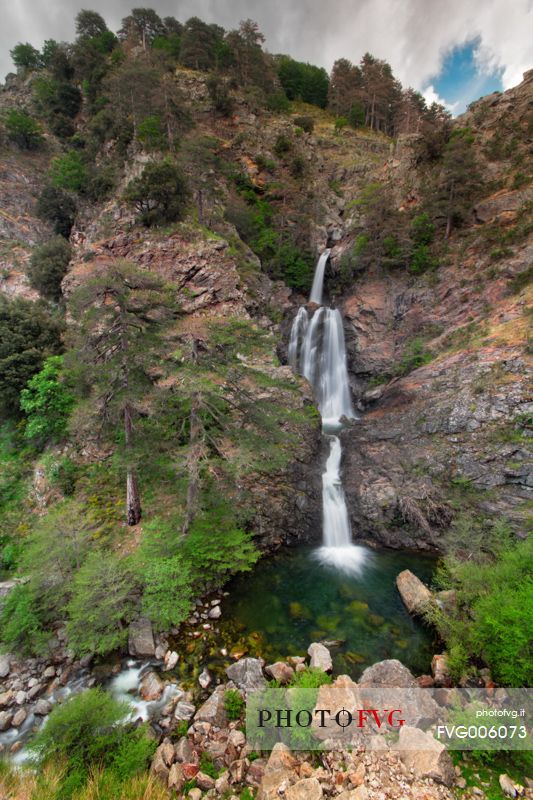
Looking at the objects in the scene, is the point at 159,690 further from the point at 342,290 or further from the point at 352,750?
the point at 342,290

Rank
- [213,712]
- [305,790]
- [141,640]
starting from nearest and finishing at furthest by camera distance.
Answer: [305,790] < [213,712] < [141,640]

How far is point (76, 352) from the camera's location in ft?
29.3

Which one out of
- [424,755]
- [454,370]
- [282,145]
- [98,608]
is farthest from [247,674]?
[282,145]

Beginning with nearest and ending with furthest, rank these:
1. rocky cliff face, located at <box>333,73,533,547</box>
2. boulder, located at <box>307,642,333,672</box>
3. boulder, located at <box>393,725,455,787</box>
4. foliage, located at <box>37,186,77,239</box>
Result: boulder, located at <box>393,725,455,787</box> < boulder, located at <box>307,642,333,672</box> < rocky cliff face, located at <box>333,73,533,547</box> < foliage, located at <box>37,186,77,239</box>

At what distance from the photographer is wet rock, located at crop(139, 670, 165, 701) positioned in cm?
662

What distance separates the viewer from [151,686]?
6.80 meters

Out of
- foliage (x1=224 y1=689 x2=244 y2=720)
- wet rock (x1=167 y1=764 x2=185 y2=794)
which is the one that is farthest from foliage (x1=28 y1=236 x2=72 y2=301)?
wet rock (x1=167 y1=764 x2=185 y2=794)

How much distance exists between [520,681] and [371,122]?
57258mm

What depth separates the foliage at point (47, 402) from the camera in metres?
11.9

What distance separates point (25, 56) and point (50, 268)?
36.2 meters

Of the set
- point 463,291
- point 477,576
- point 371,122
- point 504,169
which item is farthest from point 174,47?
point 477,576

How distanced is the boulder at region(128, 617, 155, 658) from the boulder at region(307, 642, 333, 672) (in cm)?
392

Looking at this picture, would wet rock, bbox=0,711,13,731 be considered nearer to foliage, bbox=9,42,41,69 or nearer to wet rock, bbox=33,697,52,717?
wet rock, bbox=33,697,52,717

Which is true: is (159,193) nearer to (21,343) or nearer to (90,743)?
(21,343)
